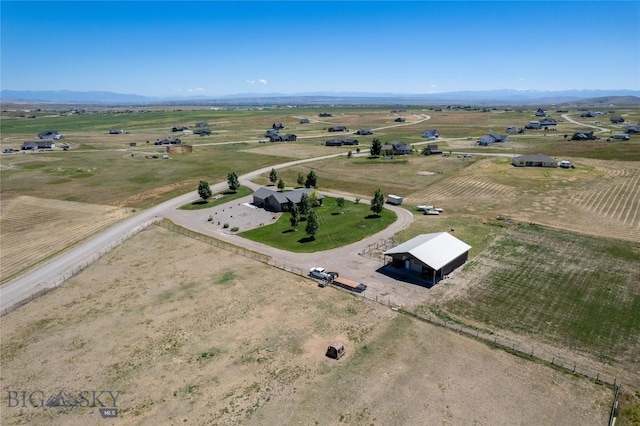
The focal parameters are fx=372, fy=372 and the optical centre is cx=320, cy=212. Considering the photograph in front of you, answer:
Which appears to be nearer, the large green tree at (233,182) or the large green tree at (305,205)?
the large green tree at (305,205)

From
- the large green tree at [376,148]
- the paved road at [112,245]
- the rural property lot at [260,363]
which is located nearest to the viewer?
the rural property lot at [260,363]

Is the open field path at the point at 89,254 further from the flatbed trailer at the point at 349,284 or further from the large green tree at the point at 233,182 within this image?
the large green tree at the point at 233,182

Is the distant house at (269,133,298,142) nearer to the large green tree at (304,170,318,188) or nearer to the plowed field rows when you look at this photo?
the large green tree at (304,170,318,188)

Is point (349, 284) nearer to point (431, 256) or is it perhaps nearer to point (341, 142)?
point (431, 256)

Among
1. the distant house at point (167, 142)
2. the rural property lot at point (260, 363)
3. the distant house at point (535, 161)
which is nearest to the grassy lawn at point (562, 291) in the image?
the rural property lot at point (260, 363)

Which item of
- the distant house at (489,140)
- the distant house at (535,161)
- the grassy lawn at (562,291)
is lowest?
the grassy lawn at (562,291)

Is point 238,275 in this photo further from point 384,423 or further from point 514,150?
point 514,150

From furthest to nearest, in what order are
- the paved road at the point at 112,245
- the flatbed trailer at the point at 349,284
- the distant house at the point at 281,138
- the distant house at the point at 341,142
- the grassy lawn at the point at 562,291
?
the distant house at the point at 281,138 < the distant house at the point at 341,142 < the paved road at the point at 112,245 < the flatbed trailer at the point at 349,284 < the grassy lawn at the point at 562,291
